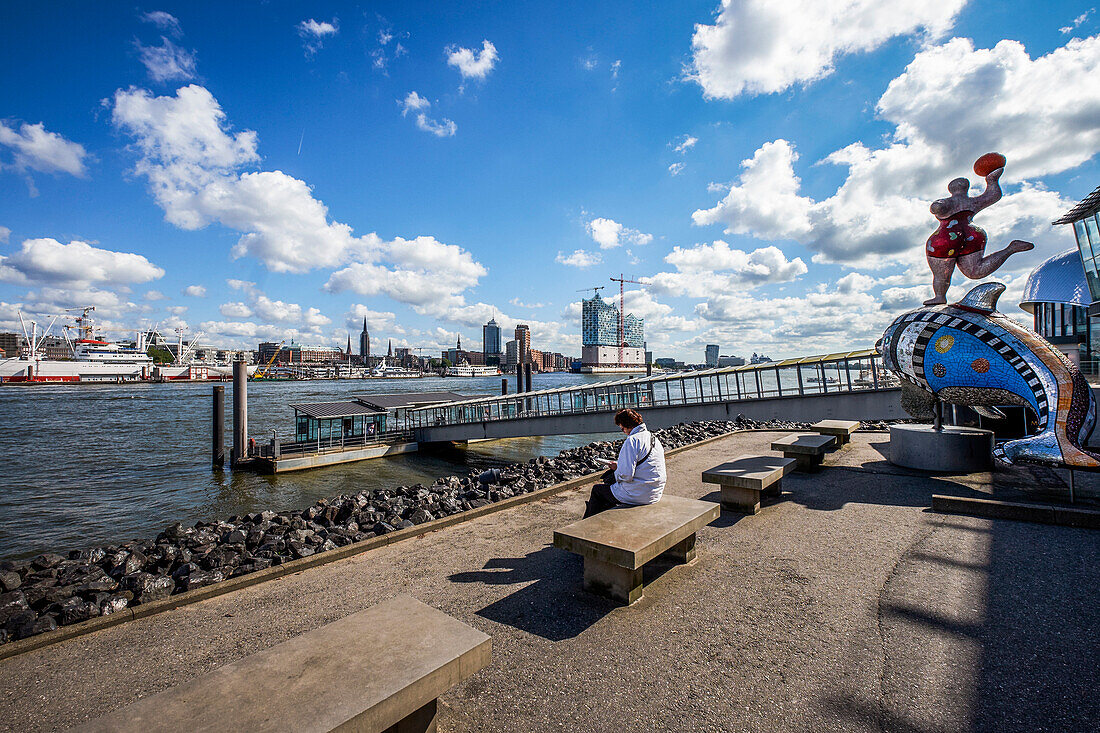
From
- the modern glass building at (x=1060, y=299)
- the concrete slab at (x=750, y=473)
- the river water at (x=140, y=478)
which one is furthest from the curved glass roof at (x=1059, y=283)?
the concrete slab at (x=750, y=473)

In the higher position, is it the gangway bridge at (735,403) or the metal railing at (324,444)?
the gangway bridge at (735,403)

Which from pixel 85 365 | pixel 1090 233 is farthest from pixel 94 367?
pixel 1090 233

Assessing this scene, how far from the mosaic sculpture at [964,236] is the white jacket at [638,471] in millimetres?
7912

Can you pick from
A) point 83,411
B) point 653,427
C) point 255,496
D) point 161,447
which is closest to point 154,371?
point 83,411

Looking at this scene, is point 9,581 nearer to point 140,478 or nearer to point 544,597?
point 544,597

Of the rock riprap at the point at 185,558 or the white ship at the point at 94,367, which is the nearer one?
the rock riprap at the point at 185,558

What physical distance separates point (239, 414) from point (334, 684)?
28550mm

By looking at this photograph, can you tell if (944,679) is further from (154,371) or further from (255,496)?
(154,371)

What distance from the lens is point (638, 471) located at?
5.09m

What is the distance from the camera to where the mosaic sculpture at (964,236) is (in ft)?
29.1

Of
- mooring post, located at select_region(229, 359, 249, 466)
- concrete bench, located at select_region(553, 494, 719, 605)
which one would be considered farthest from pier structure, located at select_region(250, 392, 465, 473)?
concrete bench, located at select_region(553, 494, 719, 605)

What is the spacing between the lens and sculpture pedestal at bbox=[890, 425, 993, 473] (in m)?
9.34

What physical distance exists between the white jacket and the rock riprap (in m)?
1.05

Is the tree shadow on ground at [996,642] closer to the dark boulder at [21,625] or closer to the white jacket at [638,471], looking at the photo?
the white jacket at [638,471]
